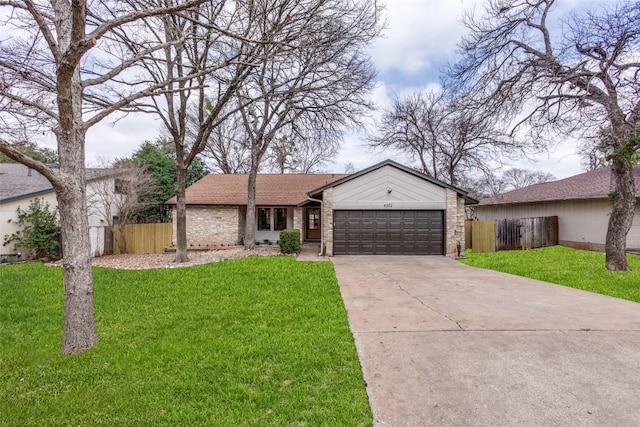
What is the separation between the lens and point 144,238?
15.9 metres

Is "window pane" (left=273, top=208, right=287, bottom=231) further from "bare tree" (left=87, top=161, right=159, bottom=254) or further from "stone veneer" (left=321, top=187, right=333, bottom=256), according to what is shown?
"bare tree" (left=87, top=161, right=159, bottom=254)

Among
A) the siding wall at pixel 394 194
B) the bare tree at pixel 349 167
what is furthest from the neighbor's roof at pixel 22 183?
the bare tree at pixel 349 167

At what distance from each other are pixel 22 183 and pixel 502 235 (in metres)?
22.6

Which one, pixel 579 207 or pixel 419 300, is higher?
pixel 579 207

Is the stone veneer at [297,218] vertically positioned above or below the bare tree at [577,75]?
below

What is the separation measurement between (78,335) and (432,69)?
13686 millimetres

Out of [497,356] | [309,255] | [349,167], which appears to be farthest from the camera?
[349,167]

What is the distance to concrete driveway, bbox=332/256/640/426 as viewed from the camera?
115 inches

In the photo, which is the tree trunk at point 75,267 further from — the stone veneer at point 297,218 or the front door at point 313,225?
the front door at point 313,225

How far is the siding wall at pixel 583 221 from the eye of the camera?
1402 centimetres

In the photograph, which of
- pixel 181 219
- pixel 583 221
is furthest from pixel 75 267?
pixel 583 221

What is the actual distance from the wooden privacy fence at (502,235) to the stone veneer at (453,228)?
9.55 ft

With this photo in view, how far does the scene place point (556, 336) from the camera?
463cm

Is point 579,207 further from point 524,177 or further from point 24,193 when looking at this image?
point 524,177
